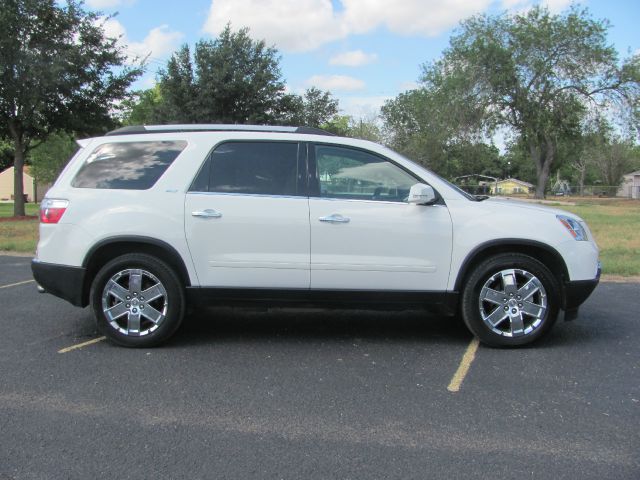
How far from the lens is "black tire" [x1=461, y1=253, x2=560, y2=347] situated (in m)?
4.92

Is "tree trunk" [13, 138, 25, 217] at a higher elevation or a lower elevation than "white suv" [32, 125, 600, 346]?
higher

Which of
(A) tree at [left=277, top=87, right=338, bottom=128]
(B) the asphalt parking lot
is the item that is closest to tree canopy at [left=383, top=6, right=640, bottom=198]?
(A) tree at [left=277, top=87, right=338, bottom=128]

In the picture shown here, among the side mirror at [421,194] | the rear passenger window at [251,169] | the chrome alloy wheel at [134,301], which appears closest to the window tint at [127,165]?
the rear passenger window at [251,169]

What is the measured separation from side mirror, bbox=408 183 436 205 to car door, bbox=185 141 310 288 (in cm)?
91

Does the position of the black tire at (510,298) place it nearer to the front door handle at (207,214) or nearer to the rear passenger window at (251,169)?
the rear passenger window at (251,169)

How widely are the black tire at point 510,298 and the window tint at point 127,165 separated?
9.60 feet

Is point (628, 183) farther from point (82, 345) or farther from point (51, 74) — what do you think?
point (82, 345)

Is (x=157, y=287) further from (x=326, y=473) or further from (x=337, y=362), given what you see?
(x=326, y=473)

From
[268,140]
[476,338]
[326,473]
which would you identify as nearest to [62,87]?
[268,140]

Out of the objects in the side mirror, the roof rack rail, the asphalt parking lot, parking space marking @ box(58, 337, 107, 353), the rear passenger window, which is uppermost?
the roof rack rail

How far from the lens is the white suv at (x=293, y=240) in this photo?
485cm

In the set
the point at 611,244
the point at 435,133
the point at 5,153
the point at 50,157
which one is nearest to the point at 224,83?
the point at 611,244

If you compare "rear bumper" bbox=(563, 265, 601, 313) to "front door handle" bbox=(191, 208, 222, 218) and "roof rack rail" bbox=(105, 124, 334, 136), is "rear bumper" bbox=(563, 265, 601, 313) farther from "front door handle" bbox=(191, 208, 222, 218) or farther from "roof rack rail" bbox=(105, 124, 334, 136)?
"front door handle" bbox=(191, 208, 222, 218)

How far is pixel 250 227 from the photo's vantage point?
15.8 ft
